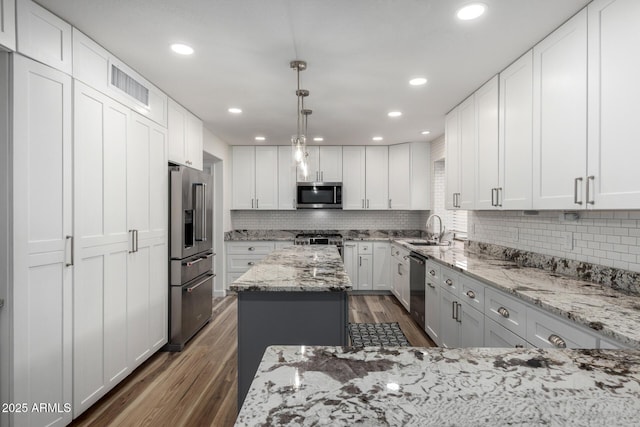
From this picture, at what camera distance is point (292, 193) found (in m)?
5.56

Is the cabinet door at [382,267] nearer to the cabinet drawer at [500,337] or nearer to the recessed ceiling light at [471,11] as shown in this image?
the cabinet drawer at [500,337]

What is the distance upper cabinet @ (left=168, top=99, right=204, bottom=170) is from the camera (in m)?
3.26

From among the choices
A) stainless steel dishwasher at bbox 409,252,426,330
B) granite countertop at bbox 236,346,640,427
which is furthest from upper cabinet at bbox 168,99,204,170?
granite countertop at bbox 236,346,640,427

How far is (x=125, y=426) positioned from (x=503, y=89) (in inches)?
139

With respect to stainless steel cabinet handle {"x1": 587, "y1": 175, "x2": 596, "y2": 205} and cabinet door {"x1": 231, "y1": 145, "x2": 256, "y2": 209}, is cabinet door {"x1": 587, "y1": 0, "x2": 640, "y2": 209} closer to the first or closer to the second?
stainless steel cabinet handle {"x1": 587, "y1": 175, "x2": 596, "y2": 205}

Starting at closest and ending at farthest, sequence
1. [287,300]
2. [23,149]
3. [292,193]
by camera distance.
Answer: [23,149], [287,300], [292,193]

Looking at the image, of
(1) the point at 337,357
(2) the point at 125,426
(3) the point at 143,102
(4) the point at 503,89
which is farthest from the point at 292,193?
(1) the point at 337,357

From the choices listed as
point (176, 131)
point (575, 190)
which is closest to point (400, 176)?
point (176, 131)

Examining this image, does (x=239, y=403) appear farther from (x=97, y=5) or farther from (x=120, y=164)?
(x=97, y=5)

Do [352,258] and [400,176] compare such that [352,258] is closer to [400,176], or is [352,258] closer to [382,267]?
[382,267]

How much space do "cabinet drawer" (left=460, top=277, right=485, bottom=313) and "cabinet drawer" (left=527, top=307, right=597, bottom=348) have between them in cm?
53

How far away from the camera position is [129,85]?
2547mm

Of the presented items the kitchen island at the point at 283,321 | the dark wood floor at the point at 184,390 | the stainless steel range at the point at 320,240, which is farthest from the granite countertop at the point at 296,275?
the stainless steel range at the point at 320,240

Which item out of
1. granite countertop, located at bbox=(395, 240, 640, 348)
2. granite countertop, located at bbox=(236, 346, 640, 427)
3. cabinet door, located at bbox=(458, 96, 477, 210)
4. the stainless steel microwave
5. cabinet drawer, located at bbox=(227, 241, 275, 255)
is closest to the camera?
granite countertop, located at bbox=(236, 346, 640, 427)
